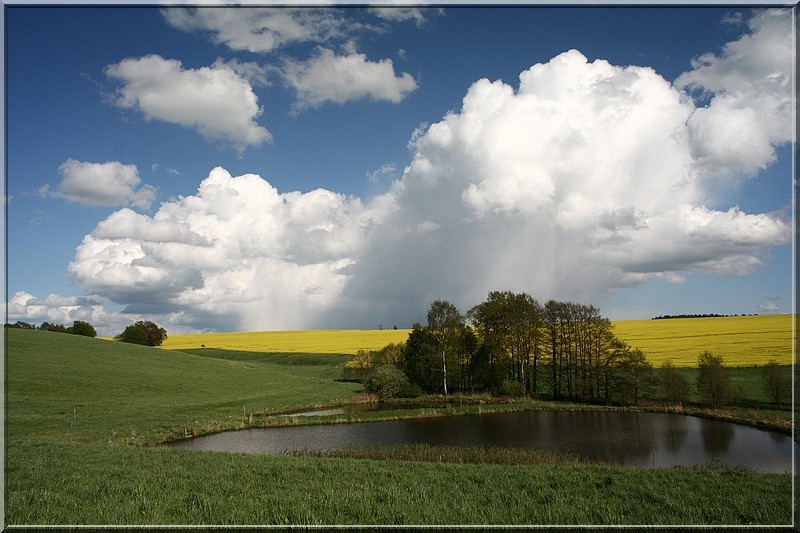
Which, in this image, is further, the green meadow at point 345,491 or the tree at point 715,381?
the tree at point 715,381

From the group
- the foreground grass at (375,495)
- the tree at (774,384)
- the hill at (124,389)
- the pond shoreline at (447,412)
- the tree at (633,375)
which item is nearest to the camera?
the foreground grass at (375,495)

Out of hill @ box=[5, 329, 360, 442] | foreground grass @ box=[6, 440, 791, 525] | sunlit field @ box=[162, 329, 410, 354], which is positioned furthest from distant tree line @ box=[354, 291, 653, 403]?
foreground grass @ box=[6, 440, 791, 525]

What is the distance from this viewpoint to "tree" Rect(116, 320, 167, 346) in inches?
3187

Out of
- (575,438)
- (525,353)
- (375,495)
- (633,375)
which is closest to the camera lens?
(375,495)

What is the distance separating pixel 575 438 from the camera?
26.7m

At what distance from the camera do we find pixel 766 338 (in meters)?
43.2

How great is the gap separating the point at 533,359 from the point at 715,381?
1653cm

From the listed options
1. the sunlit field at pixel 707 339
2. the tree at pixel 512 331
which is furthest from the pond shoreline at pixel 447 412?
the sunlit field at pixel 707 339

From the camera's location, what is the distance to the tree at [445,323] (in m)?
50.3

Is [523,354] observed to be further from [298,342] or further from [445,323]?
[298,342]

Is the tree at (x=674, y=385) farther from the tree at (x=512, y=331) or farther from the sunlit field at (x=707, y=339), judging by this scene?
the tree at (x=512, y=331)

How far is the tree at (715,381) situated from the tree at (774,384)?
2381 mm

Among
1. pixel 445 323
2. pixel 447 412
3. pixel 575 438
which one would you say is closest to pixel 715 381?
pixel 575 438

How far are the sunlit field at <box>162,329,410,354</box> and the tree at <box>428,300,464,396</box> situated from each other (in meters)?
18.4
